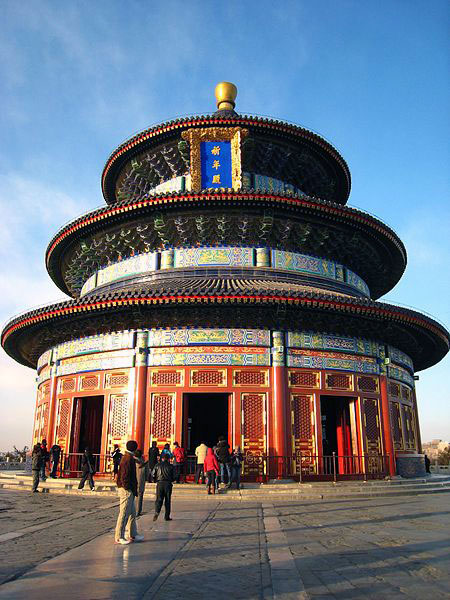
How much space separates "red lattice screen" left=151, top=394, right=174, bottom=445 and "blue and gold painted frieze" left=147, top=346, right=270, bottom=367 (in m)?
1.16

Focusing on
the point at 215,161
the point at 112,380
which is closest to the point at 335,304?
the point at 112,380

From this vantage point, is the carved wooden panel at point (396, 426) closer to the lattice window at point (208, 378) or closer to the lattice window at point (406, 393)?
the lattice window at point (406, 393)

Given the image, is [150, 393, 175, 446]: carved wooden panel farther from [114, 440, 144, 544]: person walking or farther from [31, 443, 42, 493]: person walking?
[114, 440, 144, 544]: person walking

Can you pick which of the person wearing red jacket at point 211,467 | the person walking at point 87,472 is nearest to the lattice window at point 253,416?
the person wearing red jacket at point 211,467

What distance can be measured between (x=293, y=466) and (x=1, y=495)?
917 centimetres

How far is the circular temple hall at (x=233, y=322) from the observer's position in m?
17.8

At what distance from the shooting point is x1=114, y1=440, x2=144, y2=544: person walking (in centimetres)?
776

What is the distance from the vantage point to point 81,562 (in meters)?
6.41

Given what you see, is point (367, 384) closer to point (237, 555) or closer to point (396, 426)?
point (396, 426)

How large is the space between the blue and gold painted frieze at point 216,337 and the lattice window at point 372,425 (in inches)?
181

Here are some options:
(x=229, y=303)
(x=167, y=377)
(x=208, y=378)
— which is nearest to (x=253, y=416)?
(x=208, y=378)

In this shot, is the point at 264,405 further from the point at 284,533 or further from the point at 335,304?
the point at 284,533

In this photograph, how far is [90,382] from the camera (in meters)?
19.4

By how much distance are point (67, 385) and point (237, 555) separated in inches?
581
